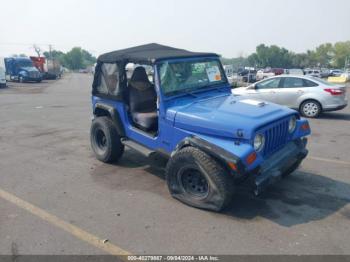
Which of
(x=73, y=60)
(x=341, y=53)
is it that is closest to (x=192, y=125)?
(x=341, y=53)

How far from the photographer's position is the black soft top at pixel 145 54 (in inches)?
212

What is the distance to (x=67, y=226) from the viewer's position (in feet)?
13.7

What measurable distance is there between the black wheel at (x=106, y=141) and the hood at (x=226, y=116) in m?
1.66

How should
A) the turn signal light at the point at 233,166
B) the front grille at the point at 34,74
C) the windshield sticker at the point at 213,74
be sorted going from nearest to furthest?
the turn signal light at the point at 233,166 → the windshield sticker at the point at 213,74 → the front grille at the point at 34,74

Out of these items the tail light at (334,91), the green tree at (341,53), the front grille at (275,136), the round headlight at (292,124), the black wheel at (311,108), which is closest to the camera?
the front grille at (275,136)

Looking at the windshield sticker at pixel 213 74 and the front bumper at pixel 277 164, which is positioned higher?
the windshield sticker at pixel 213 74

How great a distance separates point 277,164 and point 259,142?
464 millimetres

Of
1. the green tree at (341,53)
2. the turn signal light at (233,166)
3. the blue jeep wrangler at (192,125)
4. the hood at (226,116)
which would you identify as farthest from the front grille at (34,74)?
the green tree at (341,53)

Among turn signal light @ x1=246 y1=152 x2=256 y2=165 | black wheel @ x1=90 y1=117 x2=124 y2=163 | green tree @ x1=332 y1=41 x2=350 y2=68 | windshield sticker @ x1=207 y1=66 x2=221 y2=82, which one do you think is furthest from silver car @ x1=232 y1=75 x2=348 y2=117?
green tree @ x1=332 y1=41 x2=350 y2=68

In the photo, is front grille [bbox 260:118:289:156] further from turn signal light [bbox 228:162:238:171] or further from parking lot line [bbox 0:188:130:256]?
parking lot line [bbox 0:188:130:256]

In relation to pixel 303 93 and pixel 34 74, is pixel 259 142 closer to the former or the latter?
pixel 303 93

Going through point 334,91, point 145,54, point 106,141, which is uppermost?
point 145,54

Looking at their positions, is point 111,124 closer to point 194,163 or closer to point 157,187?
point 157,187

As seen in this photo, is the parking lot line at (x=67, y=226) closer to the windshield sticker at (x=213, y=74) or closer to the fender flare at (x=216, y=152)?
the fender flare at (x=216, y=152)
